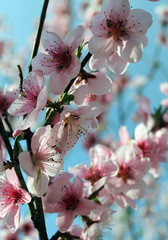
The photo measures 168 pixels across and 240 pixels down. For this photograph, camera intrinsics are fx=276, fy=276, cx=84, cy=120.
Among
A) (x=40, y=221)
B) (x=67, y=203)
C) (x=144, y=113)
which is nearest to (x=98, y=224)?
(x=67, y=203)

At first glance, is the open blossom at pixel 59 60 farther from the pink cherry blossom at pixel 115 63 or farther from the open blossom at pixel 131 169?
the open blossom at pixel 131 169

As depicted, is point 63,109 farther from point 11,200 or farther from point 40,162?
point 11,200

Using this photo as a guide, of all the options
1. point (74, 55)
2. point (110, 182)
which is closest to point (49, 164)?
point (74, 55)

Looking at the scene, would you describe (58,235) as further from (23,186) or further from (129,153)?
(129,153)

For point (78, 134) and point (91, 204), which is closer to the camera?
point (78, 134)

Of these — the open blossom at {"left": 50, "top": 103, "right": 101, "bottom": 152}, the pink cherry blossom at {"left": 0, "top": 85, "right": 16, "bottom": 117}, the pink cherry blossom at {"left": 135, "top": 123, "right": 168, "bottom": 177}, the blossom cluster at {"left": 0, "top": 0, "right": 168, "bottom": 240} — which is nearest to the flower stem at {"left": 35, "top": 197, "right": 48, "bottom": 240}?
the blossom cluster at {"left": 0, "top": 0, "right": 168, "bottom": 240}

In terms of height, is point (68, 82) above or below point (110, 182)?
above

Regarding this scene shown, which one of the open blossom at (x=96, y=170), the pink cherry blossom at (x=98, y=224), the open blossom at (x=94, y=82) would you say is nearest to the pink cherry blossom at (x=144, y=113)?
the open blossom at (x=96, y=170)
